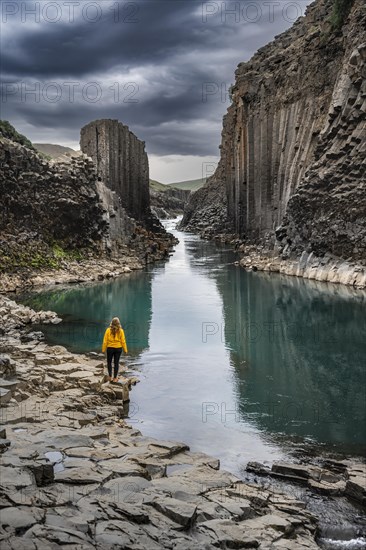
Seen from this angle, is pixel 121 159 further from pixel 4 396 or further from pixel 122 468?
pixel 122 468

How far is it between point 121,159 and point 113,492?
76.9 meters

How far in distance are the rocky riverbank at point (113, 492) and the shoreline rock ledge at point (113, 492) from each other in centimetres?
2

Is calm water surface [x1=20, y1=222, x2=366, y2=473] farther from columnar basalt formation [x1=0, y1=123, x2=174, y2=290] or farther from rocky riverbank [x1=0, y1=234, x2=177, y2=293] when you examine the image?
columnar basalt formation [x1=0, y1=123, x2=174, y2=290]

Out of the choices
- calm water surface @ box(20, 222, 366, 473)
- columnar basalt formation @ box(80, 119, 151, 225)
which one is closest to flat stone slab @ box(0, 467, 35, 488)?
calm water surface @ box(20, 222, 366, 473)

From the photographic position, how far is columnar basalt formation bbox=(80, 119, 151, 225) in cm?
7869

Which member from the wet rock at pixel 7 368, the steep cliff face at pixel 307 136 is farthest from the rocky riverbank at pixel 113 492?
the steep cliff face at pixel 307 136

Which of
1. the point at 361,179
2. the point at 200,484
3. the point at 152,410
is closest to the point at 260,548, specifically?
the point at 200,484

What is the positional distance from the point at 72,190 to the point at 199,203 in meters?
79.2

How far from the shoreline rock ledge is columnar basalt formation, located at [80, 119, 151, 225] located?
59.1m

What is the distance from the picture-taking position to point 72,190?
199ft

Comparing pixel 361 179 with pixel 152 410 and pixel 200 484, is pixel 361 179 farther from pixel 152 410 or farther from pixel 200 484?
pixel 200 484

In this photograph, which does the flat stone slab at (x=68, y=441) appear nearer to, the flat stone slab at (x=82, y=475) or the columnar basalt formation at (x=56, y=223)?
the flat stone slab at (x=82, y=475)

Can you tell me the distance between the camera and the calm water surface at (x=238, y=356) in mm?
16911

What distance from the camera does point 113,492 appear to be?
10281 mm
